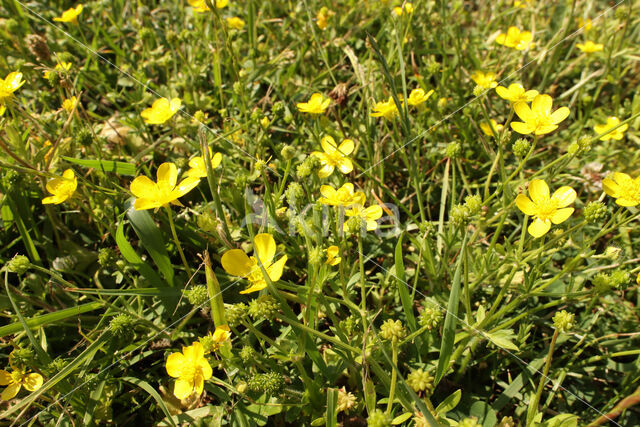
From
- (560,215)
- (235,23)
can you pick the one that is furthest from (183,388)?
(235,23)

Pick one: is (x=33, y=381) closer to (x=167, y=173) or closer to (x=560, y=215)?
(x=167, y=173)

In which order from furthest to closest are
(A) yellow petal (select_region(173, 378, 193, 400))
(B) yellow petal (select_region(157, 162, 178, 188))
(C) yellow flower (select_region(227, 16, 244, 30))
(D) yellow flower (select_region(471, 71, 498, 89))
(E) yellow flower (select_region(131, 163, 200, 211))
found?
(C) yellow flower (select_region(227, 16, 244, 30)) → (D) yellow flower (select_region(471, 71, 498, 89)) → (B) yellow petal (select_region(157, 162, 178, 188)) → (E) yellow flower (select_region(131, 163, 200, 211)) → (A) yellow petal (select_region(173, 378, 193, 400))

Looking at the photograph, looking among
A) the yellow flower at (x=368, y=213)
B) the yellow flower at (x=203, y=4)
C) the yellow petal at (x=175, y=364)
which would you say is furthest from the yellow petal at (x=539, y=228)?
the yellow flower at (x=203, y=4)

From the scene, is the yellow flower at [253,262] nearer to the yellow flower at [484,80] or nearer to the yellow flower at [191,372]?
the yellow flower at [191,372]

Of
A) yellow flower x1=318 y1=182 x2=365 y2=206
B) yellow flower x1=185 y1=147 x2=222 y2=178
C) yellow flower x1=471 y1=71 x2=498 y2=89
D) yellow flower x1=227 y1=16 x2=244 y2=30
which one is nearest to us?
yellow flower x1=318 y1=182 x2=365 y2=206

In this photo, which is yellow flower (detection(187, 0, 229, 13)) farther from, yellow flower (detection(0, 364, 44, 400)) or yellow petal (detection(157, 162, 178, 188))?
yellow flower (detection(0, 364, 44, 400))

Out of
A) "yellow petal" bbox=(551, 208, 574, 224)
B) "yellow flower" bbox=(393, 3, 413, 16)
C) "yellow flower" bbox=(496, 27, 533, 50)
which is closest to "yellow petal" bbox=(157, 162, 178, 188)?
"yellow petal" bbox=(551, 208, 574, 224)
